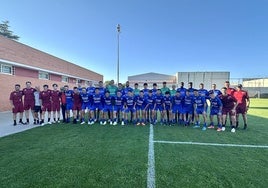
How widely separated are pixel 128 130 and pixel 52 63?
16878 mm

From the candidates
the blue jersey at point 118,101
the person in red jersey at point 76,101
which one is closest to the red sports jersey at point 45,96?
the person in red jersey at point 76,101

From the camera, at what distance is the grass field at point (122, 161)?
3580 mm

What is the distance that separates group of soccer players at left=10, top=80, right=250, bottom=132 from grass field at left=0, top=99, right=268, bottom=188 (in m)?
2.17

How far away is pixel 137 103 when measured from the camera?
30.9 feet

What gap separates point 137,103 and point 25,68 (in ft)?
38.9

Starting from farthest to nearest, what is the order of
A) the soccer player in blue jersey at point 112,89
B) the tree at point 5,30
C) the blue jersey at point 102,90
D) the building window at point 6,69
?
the tree at point 5,30 < the building window at point 6,69 < the soccer player in blue jersey at point 112,89 < the blue jersey at point 102,90

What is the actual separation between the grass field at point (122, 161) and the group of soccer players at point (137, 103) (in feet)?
7.11

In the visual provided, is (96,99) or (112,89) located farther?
(112,89)

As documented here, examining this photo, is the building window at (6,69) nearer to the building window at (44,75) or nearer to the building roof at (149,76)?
the building window at (44,75)

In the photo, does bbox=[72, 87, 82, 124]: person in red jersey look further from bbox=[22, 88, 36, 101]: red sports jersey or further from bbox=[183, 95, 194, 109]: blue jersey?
bbox=[183, 95, 194, 109]: blue jersey

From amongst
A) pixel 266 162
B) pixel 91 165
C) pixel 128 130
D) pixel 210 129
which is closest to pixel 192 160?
pixel 266 162

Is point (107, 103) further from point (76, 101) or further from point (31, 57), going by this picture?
point (31, 57)

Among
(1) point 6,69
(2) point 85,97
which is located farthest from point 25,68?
(2) point 85,97

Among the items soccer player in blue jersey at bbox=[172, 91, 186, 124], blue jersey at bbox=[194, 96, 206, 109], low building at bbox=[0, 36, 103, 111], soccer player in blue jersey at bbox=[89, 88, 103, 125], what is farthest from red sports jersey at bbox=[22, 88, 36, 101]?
blue jersey at bbox=[194, 96, 206, 109]
